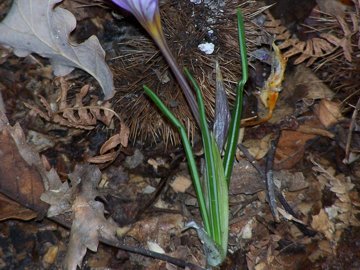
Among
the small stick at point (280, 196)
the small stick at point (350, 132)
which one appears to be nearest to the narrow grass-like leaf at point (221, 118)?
the small stick at point (280, 196)

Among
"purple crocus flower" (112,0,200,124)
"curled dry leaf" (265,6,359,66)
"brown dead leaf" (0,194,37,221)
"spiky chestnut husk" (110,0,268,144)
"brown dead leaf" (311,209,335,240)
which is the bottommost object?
"brown dead leaf" (311,209,335,240)

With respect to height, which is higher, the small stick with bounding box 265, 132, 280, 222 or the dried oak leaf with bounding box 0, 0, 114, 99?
the dried oak leaf with bounding box 0, 0, 114, 99

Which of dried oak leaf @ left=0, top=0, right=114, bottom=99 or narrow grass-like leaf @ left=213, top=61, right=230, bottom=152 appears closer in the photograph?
narrow grass-like leaf @ left=213, top=61, right=230, bottom=152

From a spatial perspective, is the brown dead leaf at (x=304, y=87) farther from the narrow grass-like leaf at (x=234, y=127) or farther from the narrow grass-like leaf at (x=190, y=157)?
the narrow grass-like leaf at (x=190, y=157)

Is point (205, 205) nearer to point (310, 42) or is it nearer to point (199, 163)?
point (199, 163)

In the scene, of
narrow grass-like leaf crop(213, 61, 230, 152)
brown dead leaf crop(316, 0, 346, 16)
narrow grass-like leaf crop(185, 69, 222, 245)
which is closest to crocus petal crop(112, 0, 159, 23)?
narrow grass-like leaf crop(185, 69, 222, 245)

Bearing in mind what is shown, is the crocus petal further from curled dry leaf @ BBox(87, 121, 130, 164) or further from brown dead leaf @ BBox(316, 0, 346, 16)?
brown dead leaf @ BBox(316, 0, 346, 16)

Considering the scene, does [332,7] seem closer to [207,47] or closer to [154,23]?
[207,47]
